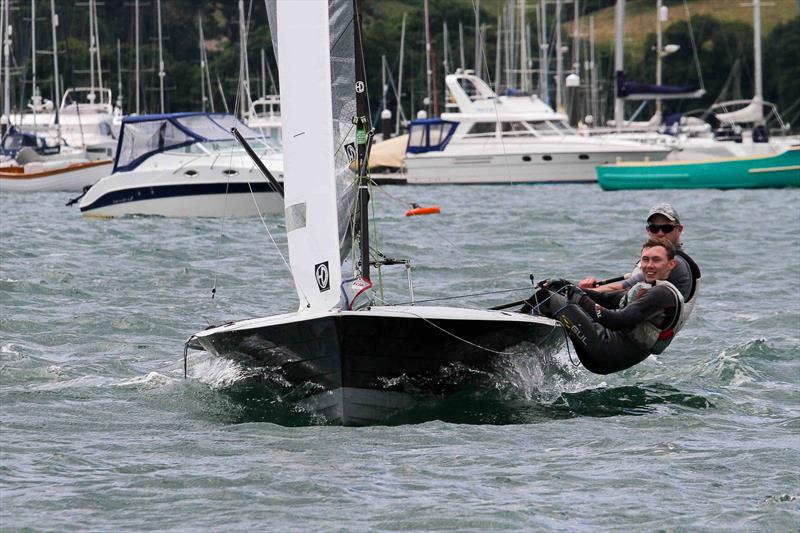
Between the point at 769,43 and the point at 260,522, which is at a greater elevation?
the point at 769,43

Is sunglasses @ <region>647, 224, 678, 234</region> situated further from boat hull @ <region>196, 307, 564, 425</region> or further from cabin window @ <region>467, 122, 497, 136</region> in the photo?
A: cabin window @ <region>467, 122, 497, 136</region>

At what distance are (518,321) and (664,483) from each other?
1826mm

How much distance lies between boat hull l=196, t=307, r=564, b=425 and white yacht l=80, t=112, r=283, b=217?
18.1 meters

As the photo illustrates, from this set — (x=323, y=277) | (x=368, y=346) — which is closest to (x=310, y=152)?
(x=323, y=277)

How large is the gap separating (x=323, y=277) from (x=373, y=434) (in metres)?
1.01

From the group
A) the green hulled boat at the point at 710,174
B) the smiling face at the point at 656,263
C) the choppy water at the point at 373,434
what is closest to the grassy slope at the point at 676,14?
the green hulled boat at the point at 710,174

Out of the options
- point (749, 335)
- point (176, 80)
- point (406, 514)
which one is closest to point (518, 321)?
point (406, 514)

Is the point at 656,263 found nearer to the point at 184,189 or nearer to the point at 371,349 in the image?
the point at 371,349

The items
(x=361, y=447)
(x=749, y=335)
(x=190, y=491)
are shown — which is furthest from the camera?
(x=749, y=335)

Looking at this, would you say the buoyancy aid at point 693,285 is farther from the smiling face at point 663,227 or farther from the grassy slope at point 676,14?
the grassy slope at point 676,14

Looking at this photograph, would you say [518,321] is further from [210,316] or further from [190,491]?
[210,316]

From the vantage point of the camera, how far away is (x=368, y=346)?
360 inches

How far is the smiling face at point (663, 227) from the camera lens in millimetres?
10351

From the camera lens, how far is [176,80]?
261ft
